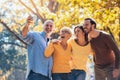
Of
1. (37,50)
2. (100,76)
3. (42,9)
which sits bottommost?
(100,76)

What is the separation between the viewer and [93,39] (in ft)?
24.5

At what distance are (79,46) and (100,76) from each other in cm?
70

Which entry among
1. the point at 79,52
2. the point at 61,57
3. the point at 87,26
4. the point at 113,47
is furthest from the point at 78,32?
the point at 113,47

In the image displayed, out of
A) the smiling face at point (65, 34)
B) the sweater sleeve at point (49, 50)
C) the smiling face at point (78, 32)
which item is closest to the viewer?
the sweater sleeve at point (49, 50)

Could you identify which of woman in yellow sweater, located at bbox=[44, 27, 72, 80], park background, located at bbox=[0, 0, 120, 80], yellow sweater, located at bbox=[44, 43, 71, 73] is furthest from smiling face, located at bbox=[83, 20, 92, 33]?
park background, located at bbox=[0, 0, 120, 80]

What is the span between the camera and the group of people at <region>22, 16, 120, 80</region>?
23.5ft

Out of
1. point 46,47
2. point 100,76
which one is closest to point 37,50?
point 46,47

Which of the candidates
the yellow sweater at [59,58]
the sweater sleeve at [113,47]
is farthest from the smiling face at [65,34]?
the sweater sleeve at [113,47]

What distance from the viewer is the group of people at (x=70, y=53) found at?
718cm

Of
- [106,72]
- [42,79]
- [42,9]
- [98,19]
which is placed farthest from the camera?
[42,9]

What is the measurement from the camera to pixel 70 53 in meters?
7.52

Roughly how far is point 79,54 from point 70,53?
0.18 m

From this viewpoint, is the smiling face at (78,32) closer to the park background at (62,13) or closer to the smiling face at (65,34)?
the smiling face at (65,34)

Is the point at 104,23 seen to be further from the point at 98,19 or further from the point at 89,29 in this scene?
the point at 89,29
